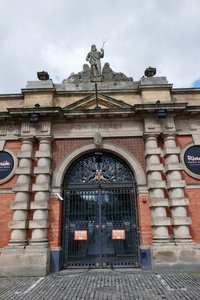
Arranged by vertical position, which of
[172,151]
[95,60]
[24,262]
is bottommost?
[24,262]

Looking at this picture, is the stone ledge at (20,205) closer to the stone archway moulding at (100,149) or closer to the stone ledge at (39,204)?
the stone ledge at (39,204)

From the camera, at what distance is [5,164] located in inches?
404

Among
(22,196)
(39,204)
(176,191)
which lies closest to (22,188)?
(22,196)

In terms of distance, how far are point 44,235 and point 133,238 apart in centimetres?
345

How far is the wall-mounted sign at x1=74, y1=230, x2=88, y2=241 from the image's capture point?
9.54 m

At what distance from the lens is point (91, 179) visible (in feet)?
34.1

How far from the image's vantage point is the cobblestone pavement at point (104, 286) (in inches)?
242

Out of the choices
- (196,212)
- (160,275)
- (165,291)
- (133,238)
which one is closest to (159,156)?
(196,212)

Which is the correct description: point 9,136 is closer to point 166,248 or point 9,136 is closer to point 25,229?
point 25,229

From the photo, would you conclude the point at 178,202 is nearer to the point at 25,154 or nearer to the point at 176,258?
the point at 176,258

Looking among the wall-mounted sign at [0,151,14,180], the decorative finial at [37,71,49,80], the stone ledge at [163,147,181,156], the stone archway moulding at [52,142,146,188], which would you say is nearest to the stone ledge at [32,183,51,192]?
the stone archway moulding at [52,142,146,188]

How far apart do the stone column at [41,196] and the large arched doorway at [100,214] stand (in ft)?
2.96

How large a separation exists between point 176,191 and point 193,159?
1.73 meters

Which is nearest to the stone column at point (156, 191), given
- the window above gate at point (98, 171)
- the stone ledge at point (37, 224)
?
the window above gate at point (98, 171)
